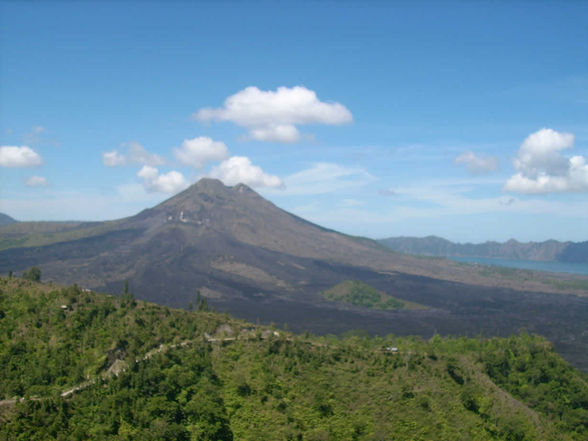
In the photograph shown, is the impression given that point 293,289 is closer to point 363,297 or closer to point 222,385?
point 363,297

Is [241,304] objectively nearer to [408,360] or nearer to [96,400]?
[408,360]

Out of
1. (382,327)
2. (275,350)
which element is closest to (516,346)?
(275,350)

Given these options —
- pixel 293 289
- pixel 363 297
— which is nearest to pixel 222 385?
pixel 363 297

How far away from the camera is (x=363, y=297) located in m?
152

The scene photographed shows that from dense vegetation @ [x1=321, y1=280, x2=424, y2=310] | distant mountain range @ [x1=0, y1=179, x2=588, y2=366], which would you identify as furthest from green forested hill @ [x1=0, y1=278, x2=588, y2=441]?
dense vegetation @ [x1=321, y1=280, x2=424, y2=310]

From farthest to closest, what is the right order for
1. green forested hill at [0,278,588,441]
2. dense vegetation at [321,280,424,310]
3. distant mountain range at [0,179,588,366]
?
dense vegetation at [321,280,424,310] → distant mountain range at [0,179,588,366] → green forested hill at [0,278,588,441]

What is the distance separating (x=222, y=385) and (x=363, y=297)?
4404 inches

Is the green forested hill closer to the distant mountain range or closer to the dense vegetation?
the distant mountain range

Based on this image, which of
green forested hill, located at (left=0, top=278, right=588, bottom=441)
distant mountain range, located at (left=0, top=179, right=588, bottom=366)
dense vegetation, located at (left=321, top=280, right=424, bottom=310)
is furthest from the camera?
dense vegetation, located at (left=321, top=280, right=424, bottom=310)

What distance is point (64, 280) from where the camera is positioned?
14162 centimetres

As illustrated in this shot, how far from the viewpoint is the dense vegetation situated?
482 feet

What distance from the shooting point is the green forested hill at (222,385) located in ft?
124

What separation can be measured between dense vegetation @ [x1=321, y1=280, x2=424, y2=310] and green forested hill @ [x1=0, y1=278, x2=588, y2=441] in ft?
286

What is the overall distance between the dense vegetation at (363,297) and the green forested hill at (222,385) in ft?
286
